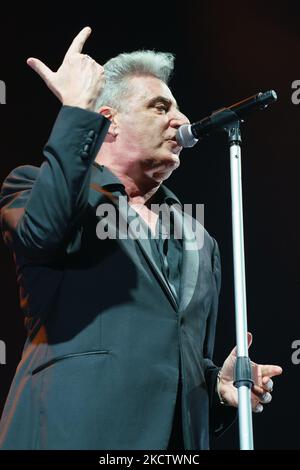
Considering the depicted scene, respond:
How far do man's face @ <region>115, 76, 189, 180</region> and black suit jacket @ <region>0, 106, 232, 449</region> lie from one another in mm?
342

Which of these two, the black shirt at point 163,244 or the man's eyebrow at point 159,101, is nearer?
the black shirt at point 163,244

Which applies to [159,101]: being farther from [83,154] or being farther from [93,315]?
[93,315]

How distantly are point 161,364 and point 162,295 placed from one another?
6.5 inches

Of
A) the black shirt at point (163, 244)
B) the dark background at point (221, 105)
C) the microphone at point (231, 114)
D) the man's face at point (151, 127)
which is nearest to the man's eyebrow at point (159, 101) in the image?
the man's face at point (151, 127)

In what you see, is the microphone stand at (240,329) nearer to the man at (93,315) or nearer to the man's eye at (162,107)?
the man at (93,315)

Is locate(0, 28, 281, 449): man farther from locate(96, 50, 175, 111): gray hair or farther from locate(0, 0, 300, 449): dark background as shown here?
locate(0, 0, 300, 449): dark background

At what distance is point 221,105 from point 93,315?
1829 mm

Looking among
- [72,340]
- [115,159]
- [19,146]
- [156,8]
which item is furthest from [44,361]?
[156,8]

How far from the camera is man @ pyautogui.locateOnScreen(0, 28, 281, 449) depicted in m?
1.73

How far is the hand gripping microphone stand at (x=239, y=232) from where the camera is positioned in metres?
1.61

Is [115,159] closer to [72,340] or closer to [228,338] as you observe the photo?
[72,340]

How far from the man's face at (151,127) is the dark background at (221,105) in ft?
3.33

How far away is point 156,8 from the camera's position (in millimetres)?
3383

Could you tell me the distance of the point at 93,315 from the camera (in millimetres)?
1827
